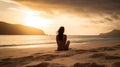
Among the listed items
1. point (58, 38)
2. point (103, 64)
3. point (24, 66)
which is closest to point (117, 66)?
point (103, 64)

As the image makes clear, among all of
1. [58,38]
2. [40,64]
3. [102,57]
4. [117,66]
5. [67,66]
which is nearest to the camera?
[117,66]

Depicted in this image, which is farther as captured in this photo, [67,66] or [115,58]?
[115,58]

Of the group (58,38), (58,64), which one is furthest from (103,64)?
(58,38)

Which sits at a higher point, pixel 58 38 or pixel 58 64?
pixel 58 38

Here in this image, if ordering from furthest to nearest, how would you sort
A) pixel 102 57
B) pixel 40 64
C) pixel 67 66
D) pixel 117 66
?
pixel 102 57
pixel 40 64
pixel 67 66
pixel 117 66

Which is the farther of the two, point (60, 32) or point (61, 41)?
point (61, 41)

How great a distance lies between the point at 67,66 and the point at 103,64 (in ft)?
3.61

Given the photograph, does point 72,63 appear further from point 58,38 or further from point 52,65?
point 58,38

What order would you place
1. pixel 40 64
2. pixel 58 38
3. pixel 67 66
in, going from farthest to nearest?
pixel 58 38
pixel 40 64
pixel 67 66

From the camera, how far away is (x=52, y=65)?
643 centimetres

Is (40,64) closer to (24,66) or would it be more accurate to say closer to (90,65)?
(24,66)

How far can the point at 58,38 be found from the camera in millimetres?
11438

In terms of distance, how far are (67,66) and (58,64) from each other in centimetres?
40

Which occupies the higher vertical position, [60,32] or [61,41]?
[60,32]
